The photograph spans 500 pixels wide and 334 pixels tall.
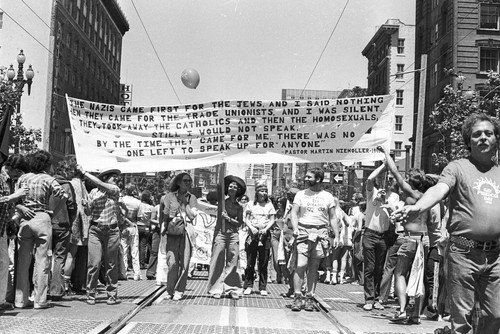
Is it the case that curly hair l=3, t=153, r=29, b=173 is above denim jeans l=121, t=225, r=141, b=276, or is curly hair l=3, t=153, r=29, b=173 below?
above

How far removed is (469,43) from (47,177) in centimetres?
3775

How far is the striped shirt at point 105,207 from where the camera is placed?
31.0 feet

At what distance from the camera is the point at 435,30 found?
1868 inches

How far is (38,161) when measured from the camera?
349 inches

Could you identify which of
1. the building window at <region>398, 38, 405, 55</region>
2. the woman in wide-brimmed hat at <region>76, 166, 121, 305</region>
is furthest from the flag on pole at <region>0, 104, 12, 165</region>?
the building window at <region>398, 38, 405, 55</region>

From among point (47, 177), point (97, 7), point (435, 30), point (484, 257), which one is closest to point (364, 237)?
point (47, 177)

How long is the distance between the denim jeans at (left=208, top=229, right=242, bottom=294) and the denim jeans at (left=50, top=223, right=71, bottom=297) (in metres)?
2.29

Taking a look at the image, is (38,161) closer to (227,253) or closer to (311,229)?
(227,253)

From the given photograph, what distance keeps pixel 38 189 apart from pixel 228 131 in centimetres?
325

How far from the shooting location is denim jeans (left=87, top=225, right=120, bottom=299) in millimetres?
9319

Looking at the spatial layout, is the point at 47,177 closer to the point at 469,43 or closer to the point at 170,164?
the point at 170,164

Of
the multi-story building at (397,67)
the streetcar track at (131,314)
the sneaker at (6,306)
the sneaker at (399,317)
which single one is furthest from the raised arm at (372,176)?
the multi-story building at (397,67)

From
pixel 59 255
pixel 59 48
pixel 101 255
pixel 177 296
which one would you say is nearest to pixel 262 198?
pixel 177 296

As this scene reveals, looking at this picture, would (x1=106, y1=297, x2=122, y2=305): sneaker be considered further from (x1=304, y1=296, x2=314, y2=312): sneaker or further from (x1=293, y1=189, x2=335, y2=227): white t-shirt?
(x1=293, y1=189, x2=335, y2=227): white t-shirt
